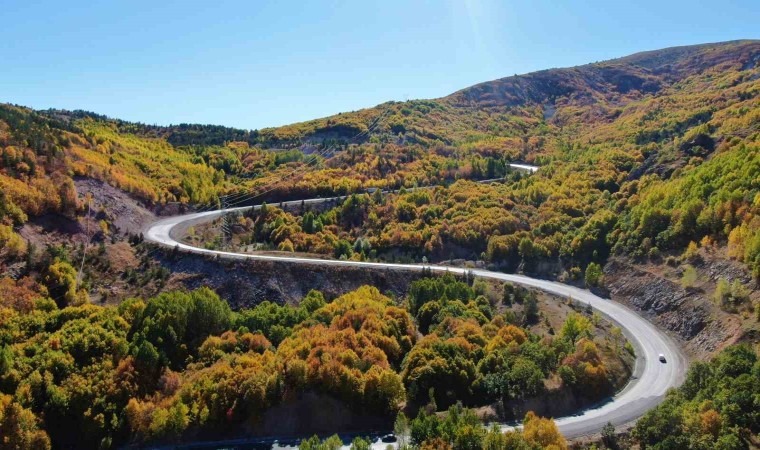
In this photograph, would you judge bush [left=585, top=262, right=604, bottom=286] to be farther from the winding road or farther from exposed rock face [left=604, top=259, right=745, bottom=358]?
the winding road

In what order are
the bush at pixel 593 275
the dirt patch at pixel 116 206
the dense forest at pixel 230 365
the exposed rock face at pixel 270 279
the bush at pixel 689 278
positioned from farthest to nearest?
1. the dirt patch at pixel 116 206
2. the bush at pixel 593 275
3. the exposed rock face at pixel 270 279
4. the bush at pixel 689 278
5. the dense forest at pixel 230 365

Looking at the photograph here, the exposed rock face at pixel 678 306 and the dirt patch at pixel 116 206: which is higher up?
the dirt patch at pixel 116 206

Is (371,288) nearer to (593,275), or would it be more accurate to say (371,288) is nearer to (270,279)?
(270,279)

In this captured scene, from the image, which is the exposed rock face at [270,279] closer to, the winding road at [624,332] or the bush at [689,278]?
the winding road at [624,332]

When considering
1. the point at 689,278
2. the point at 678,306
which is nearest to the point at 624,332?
the point at 678,306

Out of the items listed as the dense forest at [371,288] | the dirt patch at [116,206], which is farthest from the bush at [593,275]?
the dirt patch at [116,206]
